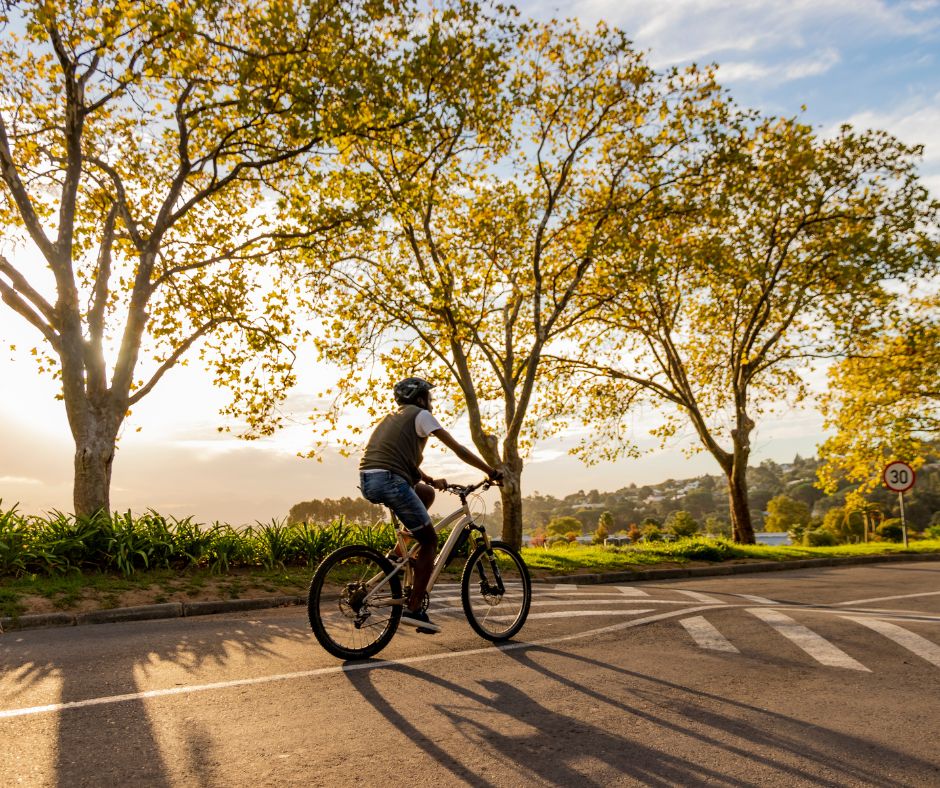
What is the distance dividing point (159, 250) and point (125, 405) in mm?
3048

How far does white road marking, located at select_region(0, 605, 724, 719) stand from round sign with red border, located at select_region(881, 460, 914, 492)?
18928mm

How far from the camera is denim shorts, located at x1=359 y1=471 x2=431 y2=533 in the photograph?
5.80 m

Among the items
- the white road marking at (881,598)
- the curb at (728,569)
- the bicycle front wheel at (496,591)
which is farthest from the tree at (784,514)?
the bicycle front wheel at (496,591)

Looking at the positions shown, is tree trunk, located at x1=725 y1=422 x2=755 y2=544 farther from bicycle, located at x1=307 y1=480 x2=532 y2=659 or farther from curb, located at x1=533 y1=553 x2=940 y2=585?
bicycle, located at x1=307 y1=480 x2=532 y2=659

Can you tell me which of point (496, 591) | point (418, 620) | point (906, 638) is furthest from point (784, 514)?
point (418, 620)

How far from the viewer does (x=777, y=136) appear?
784 inches

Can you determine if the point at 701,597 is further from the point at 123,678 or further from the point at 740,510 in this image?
the point at 740,510

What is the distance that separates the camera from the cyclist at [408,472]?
19.1ft

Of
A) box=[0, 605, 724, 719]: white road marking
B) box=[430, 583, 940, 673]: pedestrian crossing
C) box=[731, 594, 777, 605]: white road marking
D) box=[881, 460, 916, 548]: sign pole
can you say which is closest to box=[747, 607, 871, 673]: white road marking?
box=[430, 583, 940, 673]: pedestrian crossing

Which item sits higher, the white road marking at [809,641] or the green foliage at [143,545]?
the green foliage at [143,545]

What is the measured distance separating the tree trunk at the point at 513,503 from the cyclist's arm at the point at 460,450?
39.2ft

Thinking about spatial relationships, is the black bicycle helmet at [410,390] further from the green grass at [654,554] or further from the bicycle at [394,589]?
the green grass at [654,554]

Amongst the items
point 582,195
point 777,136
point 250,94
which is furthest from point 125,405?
point 777,136

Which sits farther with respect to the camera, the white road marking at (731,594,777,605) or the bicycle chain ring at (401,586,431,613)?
the white road marking at (731,594,777,605)
